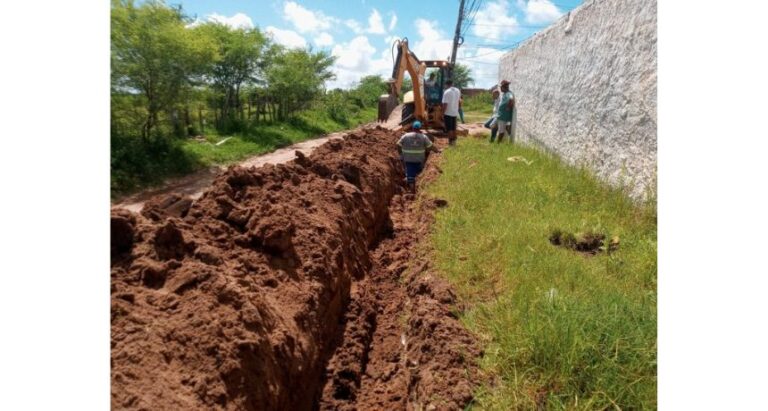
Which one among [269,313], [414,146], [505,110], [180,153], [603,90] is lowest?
[269,313]

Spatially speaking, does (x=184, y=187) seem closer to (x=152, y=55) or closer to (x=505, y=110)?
(x=152, y=55)

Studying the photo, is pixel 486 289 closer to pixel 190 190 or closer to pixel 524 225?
pixel 524 225

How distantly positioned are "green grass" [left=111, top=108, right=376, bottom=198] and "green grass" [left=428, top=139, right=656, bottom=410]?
634cm

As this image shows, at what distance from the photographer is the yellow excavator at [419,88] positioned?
40.2 ft

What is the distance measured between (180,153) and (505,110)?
9452 millimetres

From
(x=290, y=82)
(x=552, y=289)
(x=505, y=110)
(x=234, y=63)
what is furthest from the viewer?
(x=290, y=82)

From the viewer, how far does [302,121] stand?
21.2 m

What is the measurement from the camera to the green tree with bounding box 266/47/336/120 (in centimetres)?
1925

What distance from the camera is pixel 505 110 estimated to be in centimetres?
1376

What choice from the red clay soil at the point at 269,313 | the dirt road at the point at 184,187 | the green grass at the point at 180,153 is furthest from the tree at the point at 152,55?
the red clay soil at the point at 269,313

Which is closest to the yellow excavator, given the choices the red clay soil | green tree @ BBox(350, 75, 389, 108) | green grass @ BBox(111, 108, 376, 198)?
green grass @ BBox(111, 108, 376, 198)

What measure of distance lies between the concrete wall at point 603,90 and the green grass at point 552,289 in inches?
25.4

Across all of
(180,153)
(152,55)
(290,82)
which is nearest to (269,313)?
(152,55)

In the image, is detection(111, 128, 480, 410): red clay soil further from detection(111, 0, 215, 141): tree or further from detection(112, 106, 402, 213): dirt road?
detection(111, 0, 215, 141): tree
